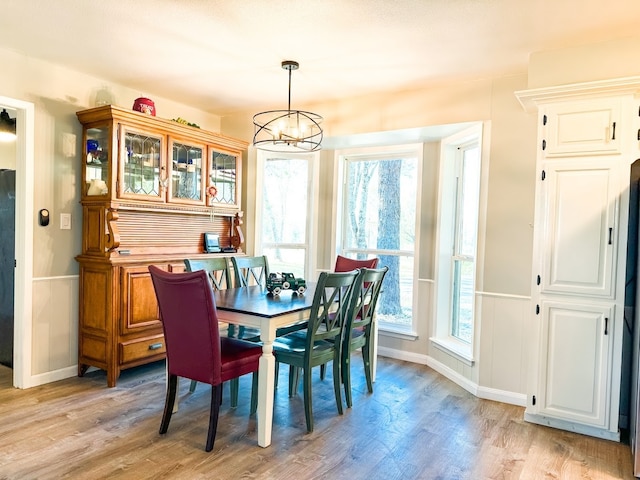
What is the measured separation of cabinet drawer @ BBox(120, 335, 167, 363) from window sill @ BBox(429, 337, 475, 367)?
7.75 feet

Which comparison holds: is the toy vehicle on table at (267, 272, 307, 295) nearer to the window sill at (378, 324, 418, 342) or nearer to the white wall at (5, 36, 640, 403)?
the white wall at (5, 36, 640, 403)

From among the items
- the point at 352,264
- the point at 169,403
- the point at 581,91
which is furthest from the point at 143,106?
the point at 581,91

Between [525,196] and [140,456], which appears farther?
[525,196]

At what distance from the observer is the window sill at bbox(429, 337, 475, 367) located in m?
3.62

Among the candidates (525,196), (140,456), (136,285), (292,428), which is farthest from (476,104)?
(140,456)

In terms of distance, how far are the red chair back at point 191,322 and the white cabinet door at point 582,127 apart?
2.31m

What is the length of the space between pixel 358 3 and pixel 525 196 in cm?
184

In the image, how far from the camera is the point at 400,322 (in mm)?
4586

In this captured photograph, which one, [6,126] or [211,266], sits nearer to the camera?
[211,266]

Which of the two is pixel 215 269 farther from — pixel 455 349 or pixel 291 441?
pixel 455 349

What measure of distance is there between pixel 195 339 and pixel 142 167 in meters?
1.90

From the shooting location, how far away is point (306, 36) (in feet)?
9.29

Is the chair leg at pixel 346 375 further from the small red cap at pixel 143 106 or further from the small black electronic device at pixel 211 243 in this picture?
the small red cap at pixel 143 106

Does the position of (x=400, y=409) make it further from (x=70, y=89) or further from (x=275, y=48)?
(x=70, y=89)
